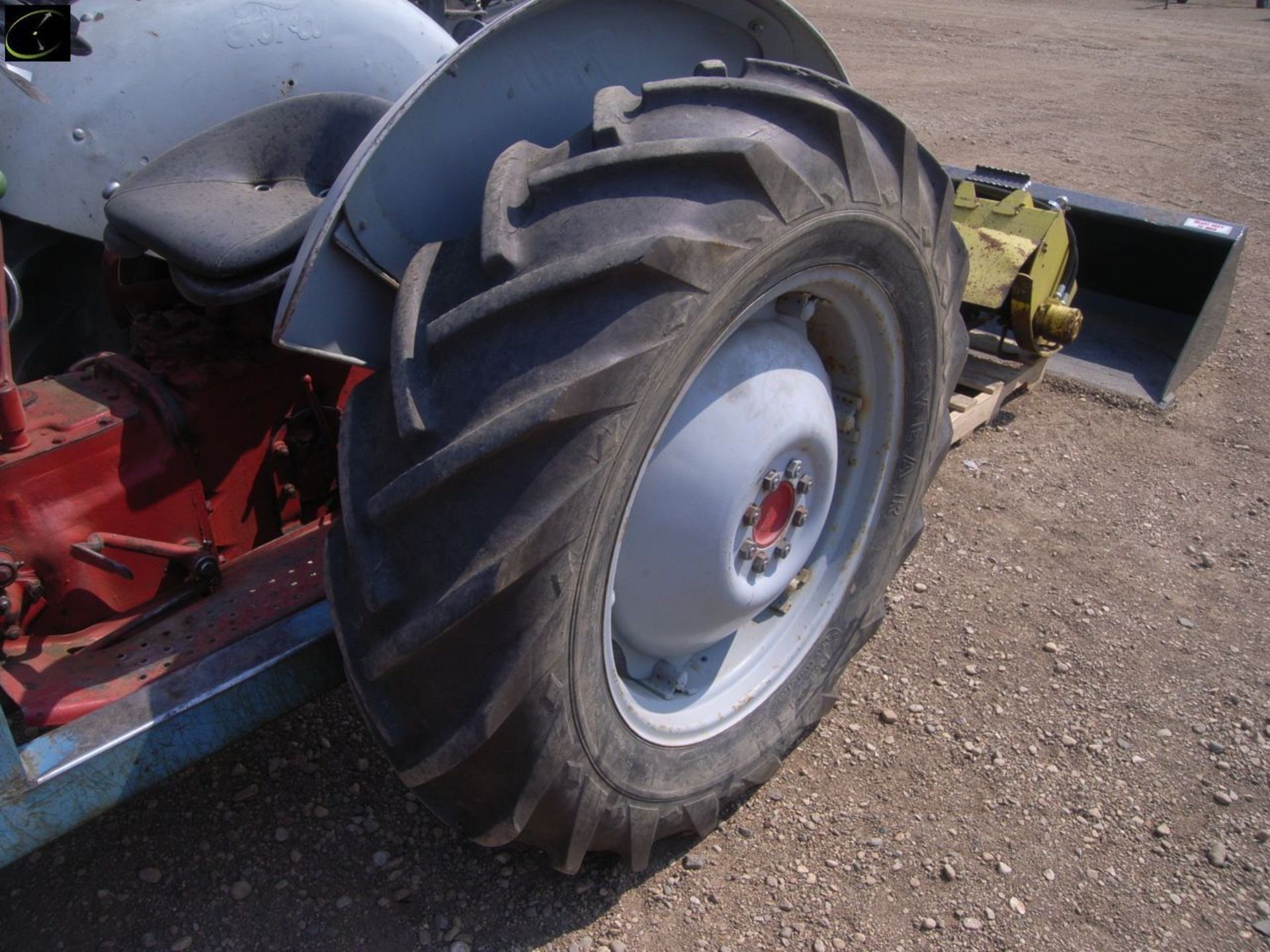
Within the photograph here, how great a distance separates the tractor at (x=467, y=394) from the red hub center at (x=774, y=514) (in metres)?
0.01

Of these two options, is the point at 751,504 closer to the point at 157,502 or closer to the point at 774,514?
the point at 774,514

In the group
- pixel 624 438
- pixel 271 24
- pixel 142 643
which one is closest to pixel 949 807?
pixel 624 438

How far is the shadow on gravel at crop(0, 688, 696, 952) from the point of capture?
1762mm

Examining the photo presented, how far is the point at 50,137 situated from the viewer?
170 cm

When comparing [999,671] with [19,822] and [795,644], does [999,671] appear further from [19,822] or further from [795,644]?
[19,822]

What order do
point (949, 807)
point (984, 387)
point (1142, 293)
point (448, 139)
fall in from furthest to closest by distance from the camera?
1. point (1142, 293)
2. point (984, 387)
3. point (949, 807)
4. point (448, 139)

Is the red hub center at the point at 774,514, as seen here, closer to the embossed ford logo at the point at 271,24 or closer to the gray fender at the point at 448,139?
the gray fender at the point at 448,139

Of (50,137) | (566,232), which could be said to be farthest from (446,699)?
(50,137)

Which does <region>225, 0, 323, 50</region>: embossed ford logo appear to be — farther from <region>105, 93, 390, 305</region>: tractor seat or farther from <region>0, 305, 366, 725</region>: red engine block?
<region>0, 305, 366, 725</region>: red engine block

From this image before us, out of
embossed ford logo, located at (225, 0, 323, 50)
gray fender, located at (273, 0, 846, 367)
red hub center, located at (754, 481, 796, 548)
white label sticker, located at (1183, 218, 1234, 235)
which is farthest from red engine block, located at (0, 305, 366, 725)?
white label sticker, located at (1183, 218, 1234, 235)

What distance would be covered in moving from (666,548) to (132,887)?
1098mm

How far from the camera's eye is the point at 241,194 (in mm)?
1717

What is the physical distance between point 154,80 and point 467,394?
0.98 meters

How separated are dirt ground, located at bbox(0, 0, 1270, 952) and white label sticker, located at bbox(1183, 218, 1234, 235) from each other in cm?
75
